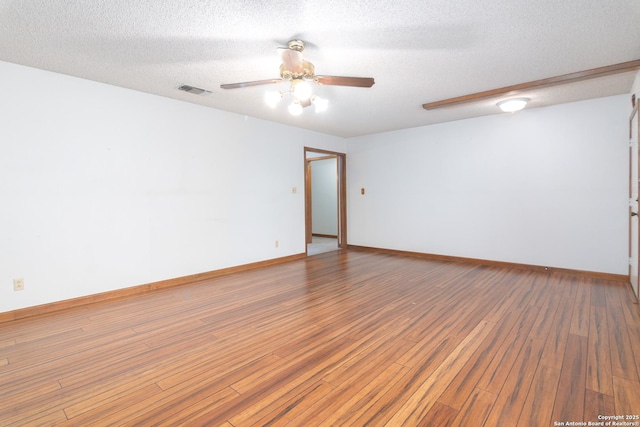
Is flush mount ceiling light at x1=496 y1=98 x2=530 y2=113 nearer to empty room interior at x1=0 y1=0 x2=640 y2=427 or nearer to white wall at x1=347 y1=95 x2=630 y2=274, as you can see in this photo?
empty room interior at x1=0 y1=0 x2=640 y2=427

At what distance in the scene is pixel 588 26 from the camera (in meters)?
2.36

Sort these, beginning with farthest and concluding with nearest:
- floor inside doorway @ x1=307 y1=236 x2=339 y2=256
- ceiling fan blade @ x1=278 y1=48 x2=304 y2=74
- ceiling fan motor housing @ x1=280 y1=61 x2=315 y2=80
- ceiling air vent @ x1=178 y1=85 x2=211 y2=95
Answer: floor inside doorway @ x1=307 y1=236 x2=339 y2=256 < ceiling air vent @ x1=178 y1=85 x2=211 y2=95 < ceiling fan motor housing @ x1=280 y1=61 x2=315 y2=80 < ceiling fan blade @ x1=278 y1=48 x2=304 y2=74

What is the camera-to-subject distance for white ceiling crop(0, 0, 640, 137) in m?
2.10

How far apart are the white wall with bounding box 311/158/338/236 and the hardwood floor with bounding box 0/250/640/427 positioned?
4914 mm

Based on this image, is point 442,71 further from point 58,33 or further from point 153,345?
point 153,345

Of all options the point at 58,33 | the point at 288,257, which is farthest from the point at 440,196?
the point at 58,33

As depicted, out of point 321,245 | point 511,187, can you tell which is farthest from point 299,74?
point 321,245

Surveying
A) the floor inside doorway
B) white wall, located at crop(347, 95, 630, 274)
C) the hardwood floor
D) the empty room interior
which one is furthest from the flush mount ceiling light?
the floor inside doorway

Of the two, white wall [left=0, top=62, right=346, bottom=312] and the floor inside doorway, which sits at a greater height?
white wall [left=0, top=62, right=346, bottom=312]

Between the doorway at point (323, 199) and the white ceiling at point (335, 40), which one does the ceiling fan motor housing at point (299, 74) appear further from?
the doorway at point (323, 199)

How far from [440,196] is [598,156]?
218cm

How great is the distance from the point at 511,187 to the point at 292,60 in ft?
13.5

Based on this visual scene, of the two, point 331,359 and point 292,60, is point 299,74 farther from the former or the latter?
point 331,359

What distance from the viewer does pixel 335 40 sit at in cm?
250
